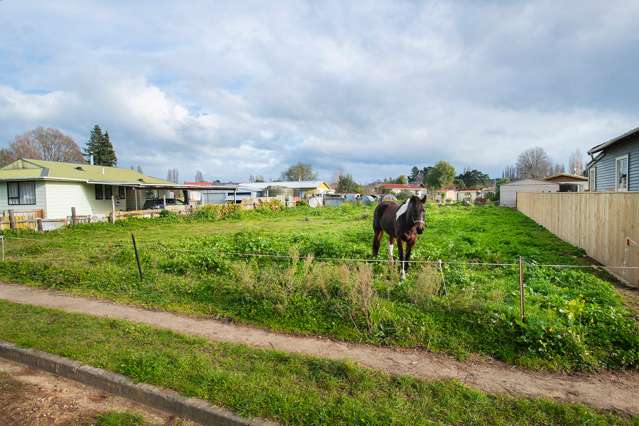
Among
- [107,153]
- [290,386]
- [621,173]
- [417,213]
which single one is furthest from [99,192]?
[107,153]

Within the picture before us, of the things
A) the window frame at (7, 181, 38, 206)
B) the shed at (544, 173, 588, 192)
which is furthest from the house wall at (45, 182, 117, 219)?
the shed at (544, 173, 588, 192)

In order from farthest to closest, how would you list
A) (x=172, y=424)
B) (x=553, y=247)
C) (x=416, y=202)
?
(x=553, y=247), (x=416, y=202), (x=172, y=424)

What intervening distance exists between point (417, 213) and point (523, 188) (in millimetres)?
40274

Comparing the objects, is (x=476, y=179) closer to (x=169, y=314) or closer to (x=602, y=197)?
(x=602, y=197)

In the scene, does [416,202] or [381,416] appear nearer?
[381,416]

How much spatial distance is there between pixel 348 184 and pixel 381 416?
224 ft

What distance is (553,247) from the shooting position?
11.3 m

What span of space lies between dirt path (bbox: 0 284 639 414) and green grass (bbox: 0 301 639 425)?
0.24 m

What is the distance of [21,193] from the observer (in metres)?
21.4

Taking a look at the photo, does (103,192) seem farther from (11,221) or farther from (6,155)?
(6,155)

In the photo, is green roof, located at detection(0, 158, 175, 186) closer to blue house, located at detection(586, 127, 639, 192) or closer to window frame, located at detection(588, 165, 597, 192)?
blue house, located at detection(586, 127, 639, 192)

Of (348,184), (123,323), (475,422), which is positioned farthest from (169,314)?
(348,184)

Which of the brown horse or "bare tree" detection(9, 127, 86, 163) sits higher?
"bare tree" detection(9, 127, 86, 163)

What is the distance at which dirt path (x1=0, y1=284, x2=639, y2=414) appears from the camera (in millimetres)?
3537
